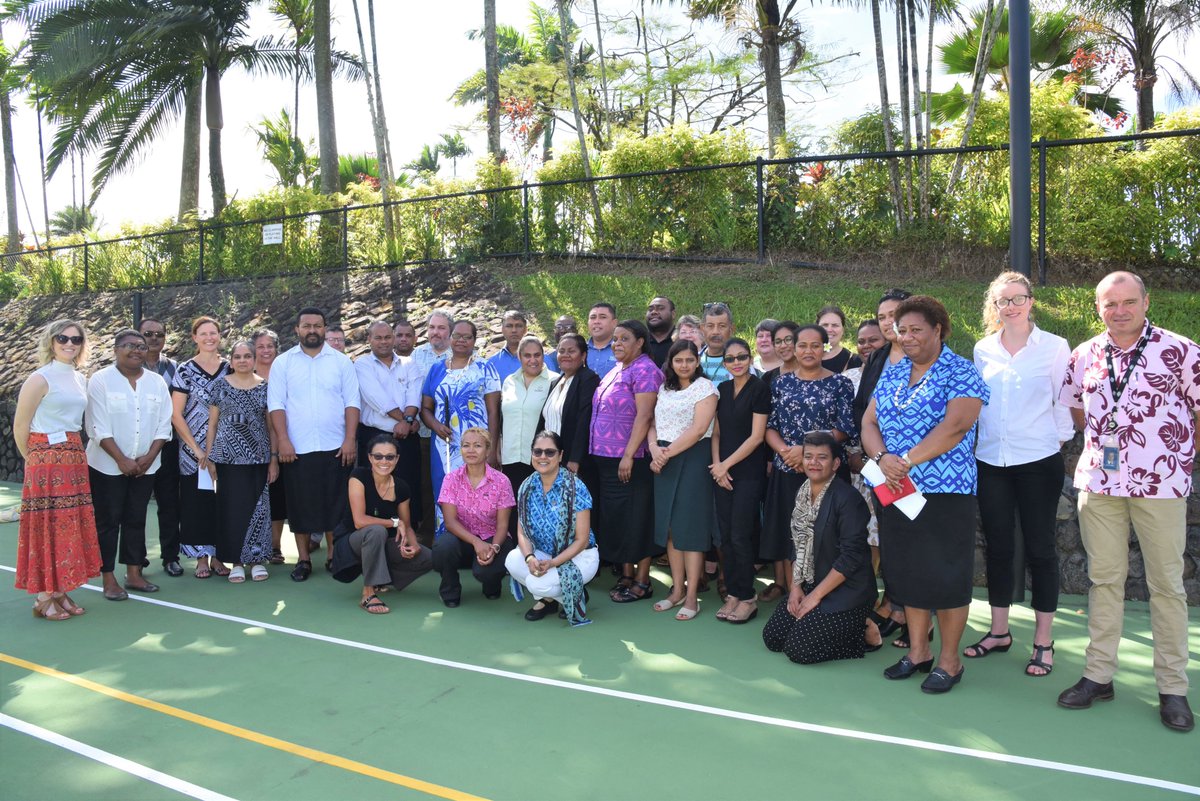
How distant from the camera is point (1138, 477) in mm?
4051

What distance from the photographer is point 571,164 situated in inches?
593

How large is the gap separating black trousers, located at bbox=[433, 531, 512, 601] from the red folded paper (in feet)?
8.43

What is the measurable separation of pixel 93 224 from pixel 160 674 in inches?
1951

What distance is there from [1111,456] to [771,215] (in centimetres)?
729

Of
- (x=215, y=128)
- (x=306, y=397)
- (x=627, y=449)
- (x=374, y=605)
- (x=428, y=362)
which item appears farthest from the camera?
(x=215, y=128)

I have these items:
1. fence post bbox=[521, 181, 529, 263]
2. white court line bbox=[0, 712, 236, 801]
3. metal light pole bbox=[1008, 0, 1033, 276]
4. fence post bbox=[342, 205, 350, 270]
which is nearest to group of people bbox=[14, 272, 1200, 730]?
metal light pole bbox=[1008, 0, 1033, 276]

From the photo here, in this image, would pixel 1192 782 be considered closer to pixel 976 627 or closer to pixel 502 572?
pixel 976 627

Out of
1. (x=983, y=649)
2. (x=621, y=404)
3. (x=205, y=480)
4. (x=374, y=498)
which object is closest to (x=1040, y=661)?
(x=983, y=649)

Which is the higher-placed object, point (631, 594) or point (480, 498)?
point (480, 498)

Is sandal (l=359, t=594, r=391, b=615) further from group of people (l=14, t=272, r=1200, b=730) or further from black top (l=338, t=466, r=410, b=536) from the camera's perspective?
black top (l=338, t=466, r=410, b=536)

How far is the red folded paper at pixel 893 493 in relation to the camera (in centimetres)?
441

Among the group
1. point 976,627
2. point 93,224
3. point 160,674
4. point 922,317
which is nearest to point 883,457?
point 922,317

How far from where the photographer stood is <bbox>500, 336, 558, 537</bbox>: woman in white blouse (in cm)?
668

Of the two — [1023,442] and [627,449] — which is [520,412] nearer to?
[627,449]
